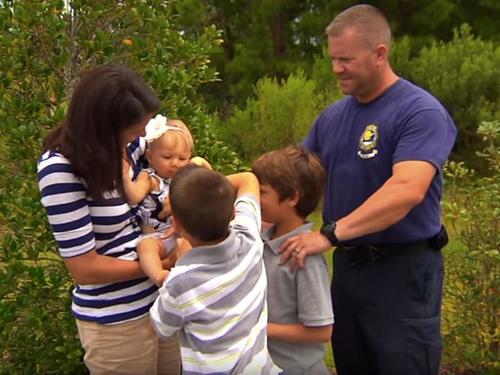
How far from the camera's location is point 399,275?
329 cm

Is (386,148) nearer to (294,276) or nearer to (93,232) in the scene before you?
(294,276)

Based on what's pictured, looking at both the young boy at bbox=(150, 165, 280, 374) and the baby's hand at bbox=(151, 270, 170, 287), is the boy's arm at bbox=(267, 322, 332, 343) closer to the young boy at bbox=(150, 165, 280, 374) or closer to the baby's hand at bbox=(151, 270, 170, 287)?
the young boy at bbox=(150, 165, 280, 374)

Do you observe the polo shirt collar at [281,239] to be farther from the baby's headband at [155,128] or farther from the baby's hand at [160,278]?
the baby's headband at [155,128]

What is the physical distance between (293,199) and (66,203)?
A: 2.63 feet

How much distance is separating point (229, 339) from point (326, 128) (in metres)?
1.47

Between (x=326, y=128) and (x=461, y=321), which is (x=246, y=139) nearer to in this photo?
(x=461, y=321)

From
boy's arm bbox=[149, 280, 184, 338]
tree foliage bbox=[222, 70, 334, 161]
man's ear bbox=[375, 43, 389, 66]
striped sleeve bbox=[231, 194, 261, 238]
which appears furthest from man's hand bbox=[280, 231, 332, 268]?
tree foliage bbox=[222, 70, 334, 161]

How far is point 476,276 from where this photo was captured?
16.4 ft

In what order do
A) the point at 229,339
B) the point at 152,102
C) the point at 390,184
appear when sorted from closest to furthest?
the point at 229,339, the point at 152,102, the point at 390,184

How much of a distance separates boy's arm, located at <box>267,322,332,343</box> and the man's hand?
22 centimetres

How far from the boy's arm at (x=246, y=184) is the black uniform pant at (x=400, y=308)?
0.85 m

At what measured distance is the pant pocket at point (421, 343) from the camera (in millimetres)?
3293

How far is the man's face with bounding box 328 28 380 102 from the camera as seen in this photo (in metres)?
3.21

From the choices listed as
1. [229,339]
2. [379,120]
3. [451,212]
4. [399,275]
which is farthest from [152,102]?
[451,212]
